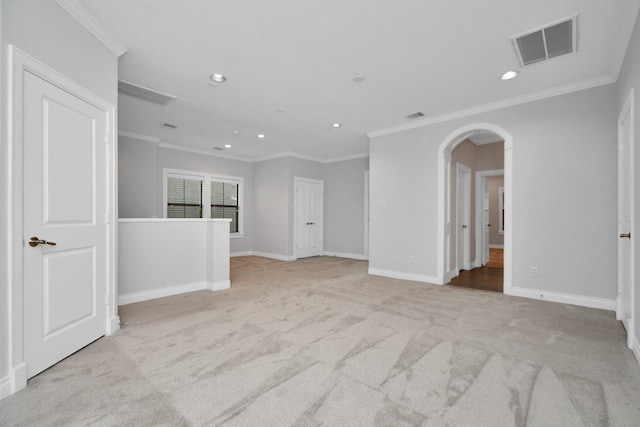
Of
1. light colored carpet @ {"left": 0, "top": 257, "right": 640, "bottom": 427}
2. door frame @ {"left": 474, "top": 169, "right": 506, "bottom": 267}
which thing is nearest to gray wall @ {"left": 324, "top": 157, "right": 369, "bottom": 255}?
door frame @ {"left": 474, "top": 169, "right": 506, "bottom": 267}

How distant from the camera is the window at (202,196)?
707 centimetres

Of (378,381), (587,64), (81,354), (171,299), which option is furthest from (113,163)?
(587,64)

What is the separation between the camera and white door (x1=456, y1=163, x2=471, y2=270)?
596 centimetres

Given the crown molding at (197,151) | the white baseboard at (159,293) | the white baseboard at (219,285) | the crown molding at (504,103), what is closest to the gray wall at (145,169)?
Result: the crown molding at (197,151)

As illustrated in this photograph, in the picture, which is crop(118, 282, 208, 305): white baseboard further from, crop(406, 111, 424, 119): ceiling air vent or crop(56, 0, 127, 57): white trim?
crop(406, 111, 424, 119): ceiling air vent

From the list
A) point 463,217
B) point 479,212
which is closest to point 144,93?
point 463,217

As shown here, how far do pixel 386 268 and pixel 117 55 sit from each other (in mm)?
4888

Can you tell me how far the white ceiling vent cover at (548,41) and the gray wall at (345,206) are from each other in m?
4.82

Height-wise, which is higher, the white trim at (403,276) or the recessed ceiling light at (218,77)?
the recessed ceiling light at (218,77)

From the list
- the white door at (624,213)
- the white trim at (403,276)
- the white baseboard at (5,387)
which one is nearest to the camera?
the white baseboard at (5,387)

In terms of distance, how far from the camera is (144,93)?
13.2 feet

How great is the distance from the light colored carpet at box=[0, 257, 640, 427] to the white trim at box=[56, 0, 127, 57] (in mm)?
2700

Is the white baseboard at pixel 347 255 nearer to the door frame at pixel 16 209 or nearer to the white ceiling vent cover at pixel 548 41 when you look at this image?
the white ceiling vent cover at pixel 548 41

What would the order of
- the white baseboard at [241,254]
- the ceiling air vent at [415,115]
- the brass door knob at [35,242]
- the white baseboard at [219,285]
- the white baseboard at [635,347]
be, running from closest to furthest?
the brass door knob at [35,242] < the white baseboard at [635,347] < the white baseboard at [219,285] < the ceiling air vent at [415,115] < the white baseboard at [241,254]
